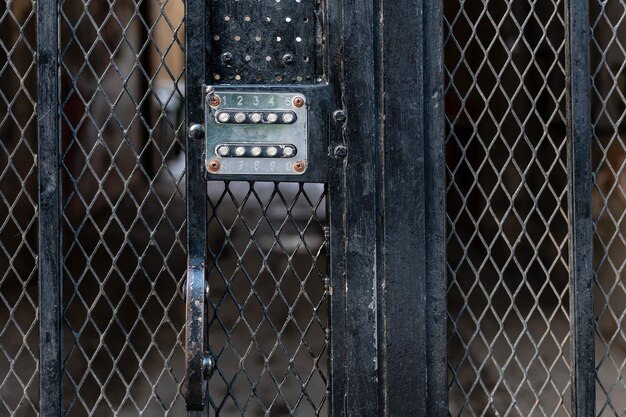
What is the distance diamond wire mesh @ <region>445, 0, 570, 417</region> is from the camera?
2.05 m

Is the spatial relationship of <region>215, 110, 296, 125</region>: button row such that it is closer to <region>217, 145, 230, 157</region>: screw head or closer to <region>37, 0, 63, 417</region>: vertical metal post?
<region>217, 145, 230, 157</region>: screw head

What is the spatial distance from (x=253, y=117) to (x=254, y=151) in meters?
0.09

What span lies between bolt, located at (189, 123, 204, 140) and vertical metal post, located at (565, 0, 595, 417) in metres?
0.99

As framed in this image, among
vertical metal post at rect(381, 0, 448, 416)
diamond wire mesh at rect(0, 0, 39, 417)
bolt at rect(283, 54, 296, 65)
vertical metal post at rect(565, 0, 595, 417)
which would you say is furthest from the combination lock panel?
diamond wire mesh at rect(0, 0, 39, 417)

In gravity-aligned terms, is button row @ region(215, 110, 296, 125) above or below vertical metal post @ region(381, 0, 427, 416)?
above

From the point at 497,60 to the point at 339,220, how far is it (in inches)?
233

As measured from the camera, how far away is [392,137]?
2.00 m

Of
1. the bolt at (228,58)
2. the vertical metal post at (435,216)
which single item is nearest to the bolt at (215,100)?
the bolt at (228,58)

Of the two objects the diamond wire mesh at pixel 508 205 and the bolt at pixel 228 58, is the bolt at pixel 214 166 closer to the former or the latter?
the bolt at pixel 228 58

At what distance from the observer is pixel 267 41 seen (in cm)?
198

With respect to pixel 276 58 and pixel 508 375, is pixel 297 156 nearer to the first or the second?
pixel 276 58

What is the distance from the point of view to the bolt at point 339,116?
6.41 feet

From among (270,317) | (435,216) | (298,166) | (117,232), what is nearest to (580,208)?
(435,216)

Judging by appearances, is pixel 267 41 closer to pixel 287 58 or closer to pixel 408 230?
pixel 287 58
